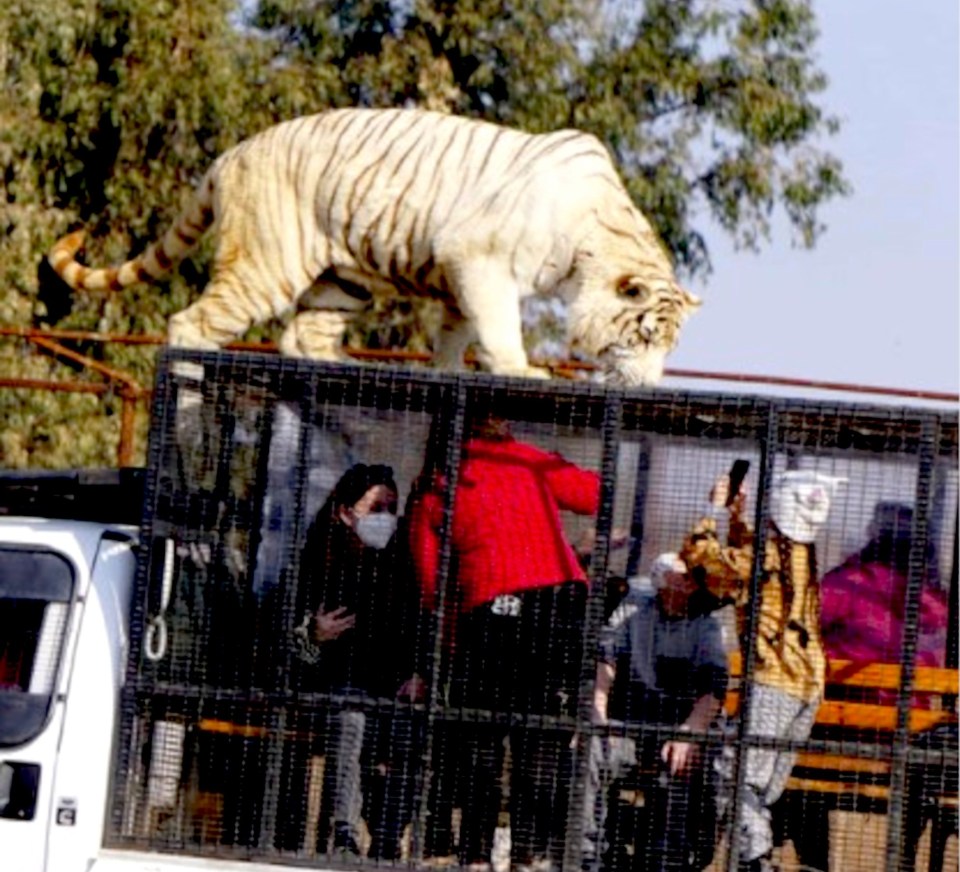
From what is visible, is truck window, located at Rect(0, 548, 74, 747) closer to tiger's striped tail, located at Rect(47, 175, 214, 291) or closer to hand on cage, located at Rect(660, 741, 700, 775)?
hand on cage, located at Rect(660, 741, 700, 775)

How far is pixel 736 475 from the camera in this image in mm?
7418

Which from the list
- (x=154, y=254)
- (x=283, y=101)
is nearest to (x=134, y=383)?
(x=154, y=254)

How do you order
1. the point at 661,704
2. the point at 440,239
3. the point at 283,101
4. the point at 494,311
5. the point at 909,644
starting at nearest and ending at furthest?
the point at 909,644 < the point at 661,704 < the point at 494,311 < the point at 440,239 < the point at 283,101

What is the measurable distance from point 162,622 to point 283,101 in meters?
14.2

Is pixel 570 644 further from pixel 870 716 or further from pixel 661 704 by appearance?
pixel 870 716

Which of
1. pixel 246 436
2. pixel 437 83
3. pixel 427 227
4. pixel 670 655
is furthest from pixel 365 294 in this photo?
pixel 437 83

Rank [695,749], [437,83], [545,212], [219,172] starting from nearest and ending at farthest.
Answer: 1. [695,749]
2. [545,212]
3. [219,172]
4. [437,83]

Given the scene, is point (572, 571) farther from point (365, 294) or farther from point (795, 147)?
point (795, 147)

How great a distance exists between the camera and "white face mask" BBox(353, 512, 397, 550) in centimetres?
751

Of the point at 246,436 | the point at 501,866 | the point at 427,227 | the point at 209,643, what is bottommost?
the point at 501,866

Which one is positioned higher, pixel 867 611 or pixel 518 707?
pixel 867 611

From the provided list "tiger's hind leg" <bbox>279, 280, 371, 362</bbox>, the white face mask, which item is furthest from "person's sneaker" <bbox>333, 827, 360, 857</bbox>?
"tiger's hind leg" <bbox>279, 280, 371, 362</bbox>

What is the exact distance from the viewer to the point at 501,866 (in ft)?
24.2

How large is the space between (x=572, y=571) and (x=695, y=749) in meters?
0.54
